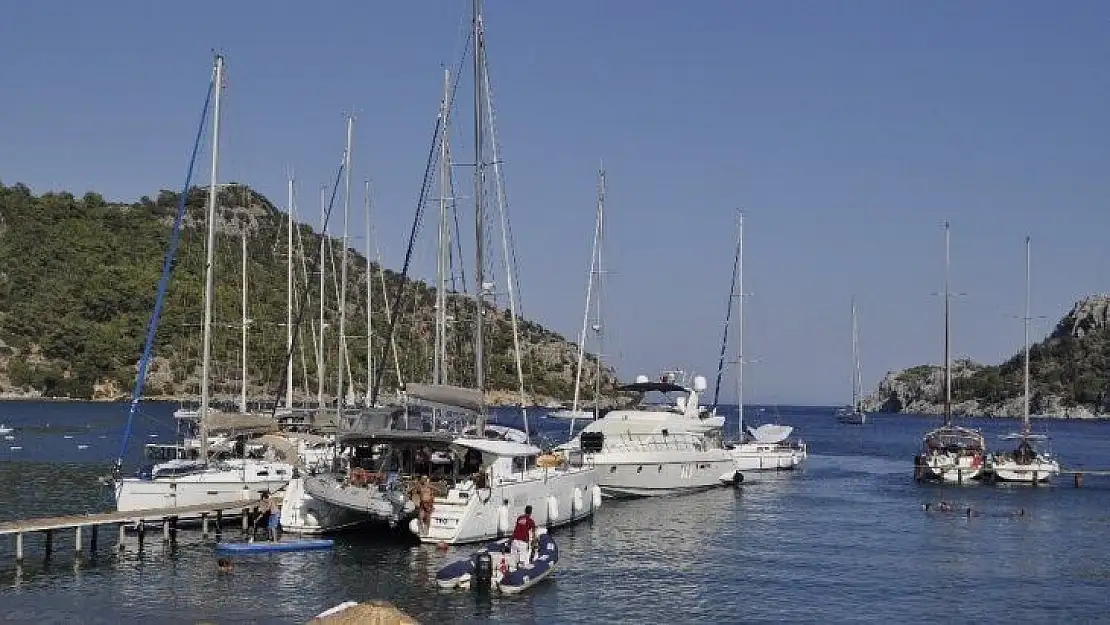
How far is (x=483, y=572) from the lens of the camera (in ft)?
104

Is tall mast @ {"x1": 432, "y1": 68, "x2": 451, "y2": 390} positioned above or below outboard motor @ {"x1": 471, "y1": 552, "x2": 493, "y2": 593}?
above

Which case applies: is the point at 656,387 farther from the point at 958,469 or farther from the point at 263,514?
the point at 263,514

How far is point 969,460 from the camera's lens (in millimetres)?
72938

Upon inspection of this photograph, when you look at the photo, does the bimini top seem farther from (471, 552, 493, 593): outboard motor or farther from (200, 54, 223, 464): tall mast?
(471, 552, 493, 593): outboard motor

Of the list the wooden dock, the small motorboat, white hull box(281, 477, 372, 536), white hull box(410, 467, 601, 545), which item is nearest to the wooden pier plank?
the wooden dock

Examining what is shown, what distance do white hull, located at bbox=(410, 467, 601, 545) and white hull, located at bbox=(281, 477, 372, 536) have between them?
11.8 feet

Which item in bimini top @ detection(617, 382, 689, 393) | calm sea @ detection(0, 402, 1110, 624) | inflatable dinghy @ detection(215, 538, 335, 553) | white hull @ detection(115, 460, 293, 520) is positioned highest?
bimini top @ detection(617, 382, 689, 393)

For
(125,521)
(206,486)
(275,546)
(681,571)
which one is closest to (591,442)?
(681,571)

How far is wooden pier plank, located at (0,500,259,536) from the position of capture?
113ft

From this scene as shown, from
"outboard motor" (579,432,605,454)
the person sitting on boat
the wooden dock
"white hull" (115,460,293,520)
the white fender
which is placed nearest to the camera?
the wooden dock

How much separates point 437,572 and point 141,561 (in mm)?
9274

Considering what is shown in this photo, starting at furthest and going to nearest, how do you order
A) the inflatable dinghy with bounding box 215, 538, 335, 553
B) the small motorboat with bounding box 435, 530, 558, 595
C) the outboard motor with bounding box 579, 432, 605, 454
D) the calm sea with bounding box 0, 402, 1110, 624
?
the outboard motor with bounding box 579, 432, 605, 454 → the inflatable dinghy with bounding box 215, 538, 335, 553 → the small motorboat with bounding box 435, 530, 558, 595 → the calm sea with bounding box 0, 402, 1110, 624

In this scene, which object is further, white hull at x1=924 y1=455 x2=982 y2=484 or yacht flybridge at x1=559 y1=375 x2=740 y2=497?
white hull at x1=924 y1=455 x2=982 y2=484

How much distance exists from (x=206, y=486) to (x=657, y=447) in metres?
24.4
